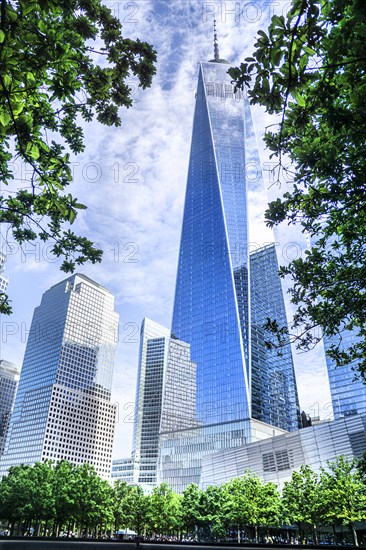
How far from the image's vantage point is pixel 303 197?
9188mm

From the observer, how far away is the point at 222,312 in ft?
467

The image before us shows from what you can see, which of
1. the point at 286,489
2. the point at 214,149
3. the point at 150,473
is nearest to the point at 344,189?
the point at 286,489

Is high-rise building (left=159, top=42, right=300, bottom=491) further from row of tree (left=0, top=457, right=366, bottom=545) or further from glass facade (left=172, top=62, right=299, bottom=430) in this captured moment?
row of tree (left=0, top=457, right=366, bottom=545)

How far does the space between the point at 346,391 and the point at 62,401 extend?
391 feet

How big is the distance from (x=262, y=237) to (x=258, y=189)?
73.8ft

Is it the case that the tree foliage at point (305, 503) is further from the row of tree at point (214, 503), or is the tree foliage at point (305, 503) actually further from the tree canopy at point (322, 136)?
the tree canopy at point (322, 136)

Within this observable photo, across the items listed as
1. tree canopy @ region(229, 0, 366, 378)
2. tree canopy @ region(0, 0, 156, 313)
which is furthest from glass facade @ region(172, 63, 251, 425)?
tree canopy @ region(0, 0, 156, 313)

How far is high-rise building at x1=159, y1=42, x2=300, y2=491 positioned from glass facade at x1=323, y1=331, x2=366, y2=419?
62.6 ft

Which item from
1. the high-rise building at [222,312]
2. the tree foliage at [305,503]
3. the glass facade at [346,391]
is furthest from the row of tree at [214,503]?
the glass facade at [346,391]

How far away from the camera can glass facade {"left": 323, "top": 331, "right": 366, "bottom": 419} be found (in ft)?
433

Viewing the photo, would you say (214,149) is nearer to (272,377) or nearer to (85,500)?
(272,377)

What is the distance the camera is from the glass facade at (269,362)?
138m

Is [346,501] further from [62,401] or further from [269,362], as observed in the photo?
[62,401]

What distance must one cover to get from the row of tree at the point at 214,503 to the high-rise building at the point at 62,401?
11813 cm
